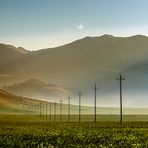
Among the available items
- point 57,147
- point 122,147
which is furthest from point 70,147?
point 122,147

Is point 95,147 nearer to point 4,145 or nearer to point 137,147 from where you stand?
point 137,147

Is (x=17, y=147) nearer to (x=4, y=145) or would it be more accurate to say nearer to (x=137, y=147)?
(x=4, y=145)

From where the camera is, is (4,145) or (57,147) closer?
(57,147)

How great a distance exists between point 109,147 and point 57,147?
3.34 meters

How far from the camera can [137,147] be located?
30688 millimetres

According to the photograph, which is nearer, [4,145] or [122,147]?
[122,147]

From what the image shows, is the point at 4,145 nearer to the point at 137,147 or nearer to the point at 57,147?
the point at 57,147

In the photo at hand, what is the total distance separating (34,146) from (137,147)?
6.96 meters

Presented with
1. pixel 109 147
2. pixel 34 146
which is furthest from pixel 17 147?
pixel 109 147

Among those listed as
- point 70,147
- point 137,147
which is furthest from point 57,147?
point 137,147

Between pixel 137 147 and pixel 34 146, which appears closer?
pixel 137 147

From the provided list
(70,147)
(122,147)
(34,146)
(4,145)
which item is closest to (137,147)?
(122,147)

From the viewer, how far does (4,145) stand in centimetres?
3441

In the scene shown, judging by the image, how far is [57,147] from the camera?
103ft
